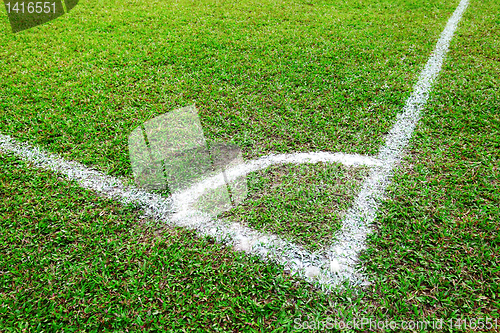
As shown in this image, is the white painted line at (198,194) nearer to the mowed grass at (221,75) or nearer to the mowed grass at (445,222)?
the mowed grass at (221,75)

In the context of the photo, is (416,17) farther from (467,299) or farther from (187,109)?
(467,299)

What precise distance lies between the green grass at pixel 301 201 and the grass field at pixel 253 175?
13mm

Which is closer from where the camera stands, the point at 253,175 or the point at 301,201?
the point at 301,201

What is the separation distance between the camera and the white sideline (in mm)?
1763

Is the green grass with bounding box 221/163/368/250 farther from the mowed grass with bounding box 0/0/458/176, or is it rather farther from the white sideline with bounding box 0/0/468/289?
the mowed grass with bounding box 0/0/458/176

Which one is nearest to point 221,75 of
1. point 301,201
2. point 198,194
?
Result: point 198,194

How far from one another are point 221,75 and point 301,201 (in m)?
2.08

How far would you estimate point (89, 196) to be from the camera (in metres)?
2.16

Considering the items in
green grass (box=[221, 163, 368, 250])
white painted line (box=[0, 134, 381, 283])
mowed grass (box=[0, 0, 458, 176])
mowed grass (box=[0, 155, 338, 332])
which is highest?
mowed grass (box=[0, 0, 458, 176])

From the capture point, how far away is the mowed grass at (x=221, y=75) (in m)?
2.70

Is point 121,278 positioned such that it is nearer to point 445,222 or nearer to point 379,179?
point 379,179

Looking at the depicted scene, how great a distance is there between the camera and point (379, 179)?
2242 mm

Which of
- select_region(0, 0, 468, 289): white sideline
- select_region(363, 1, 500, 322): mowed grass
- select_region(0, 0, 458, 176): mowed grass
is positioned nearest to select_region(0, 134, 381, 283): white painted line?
select_region(0, 0, 468, 289): white sideline

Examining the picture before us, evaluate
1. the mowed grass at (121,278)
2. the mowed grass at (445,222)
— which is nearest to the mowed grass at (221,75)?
the mowed grass at (445,222)
